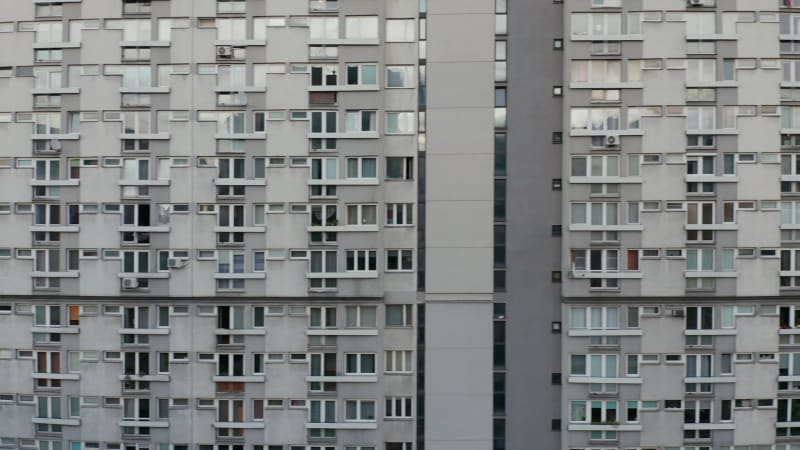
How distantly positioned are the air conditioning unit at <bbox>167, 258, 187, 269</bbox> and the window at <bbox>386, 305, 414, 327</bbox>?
5.16 meters

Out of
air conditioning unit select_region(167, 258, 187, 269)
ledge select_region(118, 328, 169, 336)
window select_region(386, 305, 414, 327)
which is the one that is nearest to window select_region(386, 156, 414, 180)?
window select_region(386, 305, 414, 327)

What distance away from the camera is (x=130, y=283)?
15.6 meters

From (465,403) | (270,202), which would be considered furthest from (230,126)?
(465,403)

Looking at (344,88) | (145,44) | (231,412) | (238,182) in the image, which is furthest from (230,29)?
(231,412)

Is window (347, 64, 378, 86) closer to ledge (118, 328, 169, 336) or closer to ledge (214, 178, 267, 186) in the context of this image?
ledge (214, 178, 267, 186)

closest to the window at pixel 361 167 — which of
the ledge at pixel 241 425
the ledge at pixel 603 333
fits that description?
the ledge at pixel 603 333

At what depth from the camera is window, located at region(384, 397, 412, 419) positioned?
15719 mm

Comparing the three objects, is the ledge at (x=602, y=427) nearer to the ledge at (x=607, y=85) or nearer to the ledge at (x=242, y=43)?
the ledge at (x=607, y=85)

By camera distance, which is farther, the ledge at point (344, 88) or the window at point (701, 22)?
the ledge at point (344, 88)

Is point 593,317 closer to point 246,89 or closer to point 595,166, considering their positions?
point 595,166

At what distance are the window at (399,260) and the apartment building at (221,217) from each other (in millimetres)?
36

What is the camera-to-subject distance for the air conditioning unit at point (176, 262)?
611 inches

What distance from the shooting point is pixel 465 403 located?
51.4 ft

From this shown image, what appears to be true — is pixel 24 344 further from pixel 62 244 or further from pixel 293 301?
pixel 293 301
